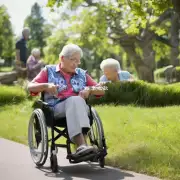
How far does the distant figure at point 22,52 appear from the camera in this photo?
12281mm

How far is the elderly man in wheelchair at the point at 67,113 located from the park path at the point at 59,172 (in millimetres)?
106

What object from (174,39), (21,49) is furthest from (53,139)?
(174,39)

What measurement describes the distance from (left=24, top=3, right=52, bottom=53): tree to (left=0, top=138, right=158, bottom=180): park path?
81.4 m

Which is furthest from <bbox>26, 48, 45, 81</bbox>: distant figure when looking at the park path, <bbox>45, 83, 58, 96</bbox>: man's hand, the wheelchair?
<bbox>45, 83, 58, 96</bbox>: man's hand

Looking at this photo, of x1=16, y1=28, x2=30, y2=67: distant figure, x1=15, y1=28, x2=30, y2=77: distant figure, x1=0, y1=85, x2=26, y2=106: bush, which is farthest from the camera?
x1=16, y1=28, x2=30, y2=67: distant figure

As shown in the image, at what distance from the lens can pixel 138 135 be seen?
6.00m

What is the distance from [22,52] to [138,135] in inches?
290

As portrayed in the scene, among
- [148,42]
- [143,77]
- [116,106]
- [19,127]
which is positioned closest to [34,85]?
[19,127]

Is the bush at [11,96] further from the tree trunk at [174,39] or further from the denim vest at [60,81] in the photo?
the tree trunk at [174,39]

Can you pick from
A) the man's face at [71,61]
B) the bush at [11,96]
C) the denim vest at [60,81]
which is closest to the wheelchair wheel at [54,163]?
the denim vest at [60,81]

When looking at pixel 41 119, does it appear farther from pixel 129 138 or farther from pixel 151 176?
pixel 129 138

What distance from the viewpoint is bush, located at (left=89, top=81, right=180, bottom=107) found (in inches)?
381

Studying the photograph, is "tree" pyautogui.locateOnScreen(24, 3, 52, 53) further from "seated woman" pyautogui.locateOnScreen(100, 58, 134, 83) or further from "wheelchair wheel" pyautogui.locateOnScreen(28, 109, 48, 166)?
"wheelchair wheel" pyautogui.locateOnScreen(28, 109, 48, 166)

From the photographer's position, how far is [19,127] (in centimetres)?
743
